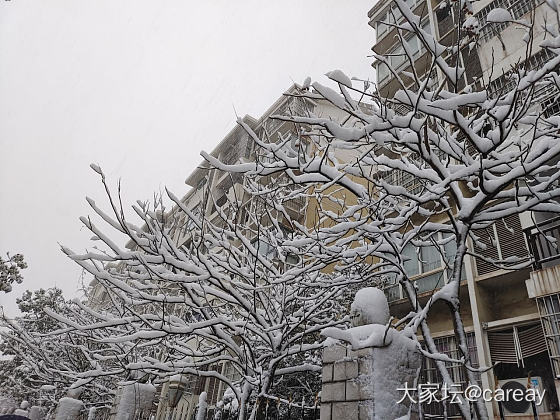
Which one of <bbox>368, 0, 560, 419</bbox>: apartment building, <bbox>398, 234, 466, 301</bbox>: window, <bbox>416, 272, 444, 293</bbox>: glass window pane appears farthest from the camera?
<bbox>416, 272, 444, 293</bbox>: glass window pane

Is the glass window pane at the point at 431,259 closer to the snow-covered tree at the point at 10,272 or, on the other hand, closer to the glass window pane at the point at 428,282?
the glass window pane at the point at 428,282

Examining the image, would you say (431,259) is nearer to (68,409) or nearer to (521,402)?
(521,402)

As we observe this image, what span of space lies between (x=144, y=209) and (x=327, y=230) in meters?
3.34

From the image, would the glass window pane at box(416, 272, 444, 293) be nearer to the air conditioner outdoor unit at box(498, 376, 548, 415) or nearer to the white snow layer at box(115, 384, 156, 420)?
the air conditioner outdoor unit at box(498, 376, 548, 415)

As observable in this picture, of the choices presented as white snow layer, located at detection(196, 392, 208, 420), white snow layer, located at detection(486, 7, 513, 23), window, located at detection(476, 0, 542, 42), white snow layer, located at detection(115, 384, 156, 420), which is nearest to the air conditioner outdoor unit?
white snow layer, located at detection(196, 392, 208, 420)

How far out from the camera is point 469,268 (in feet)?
31.7

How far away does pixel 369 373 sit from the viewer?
10.5 feet

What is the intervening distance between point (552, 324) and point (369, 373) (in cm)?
628

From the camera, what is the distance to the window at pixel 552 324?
7.05m

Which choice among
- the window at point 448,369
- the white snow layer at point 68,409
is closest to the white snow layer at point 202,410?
the white snow layer at point 68,409

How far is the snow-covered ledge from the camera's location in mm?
3133

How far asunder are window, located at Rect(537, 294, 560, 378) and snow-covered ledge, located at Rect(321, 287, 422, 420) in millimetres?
5518

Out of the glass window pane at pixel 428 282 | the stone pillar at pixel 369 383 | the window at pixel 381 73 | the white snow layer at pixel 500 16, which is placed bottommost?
the stone pillar at pixel 369 383

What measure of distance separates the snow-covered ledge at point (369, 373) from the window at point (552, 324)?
18.1 feet
